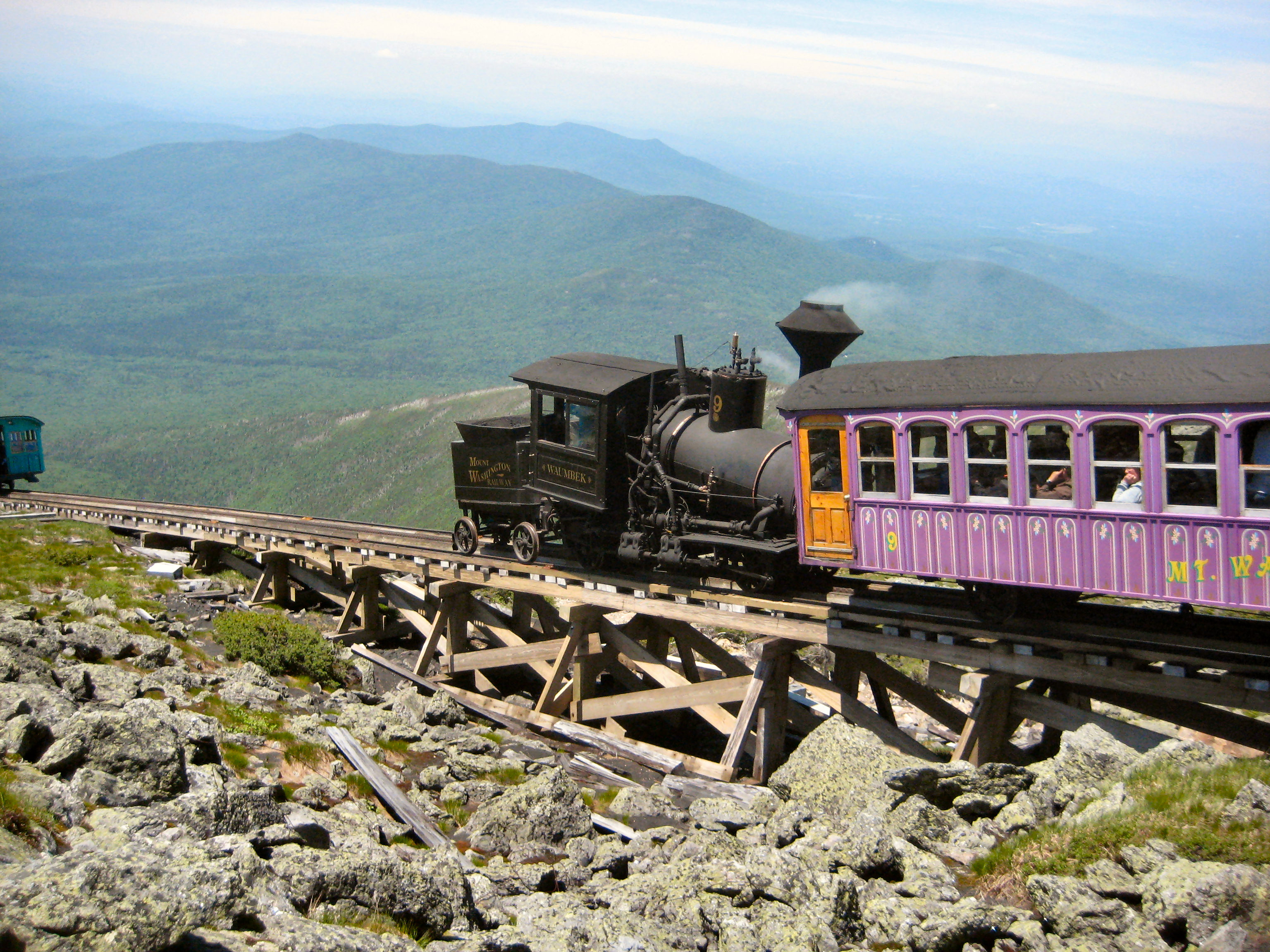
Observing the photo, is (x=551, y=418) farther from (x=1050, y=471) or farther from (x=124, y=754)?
(x=124, y=754)

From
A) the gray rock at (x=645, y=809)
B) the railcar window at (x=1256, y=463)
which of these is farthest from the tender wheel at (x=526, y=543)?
the railcar window at (x=1256, y=463)

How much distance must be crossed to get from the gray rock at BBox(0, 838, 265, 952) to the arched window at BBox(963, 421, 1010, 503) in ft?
30.3

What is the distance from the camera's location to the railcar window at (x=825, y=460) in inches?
556

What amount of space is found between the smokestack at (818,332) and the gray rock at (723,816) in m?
6.56

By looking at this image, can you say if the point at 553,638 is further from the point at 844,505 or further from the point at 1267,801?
the point at 1267,801

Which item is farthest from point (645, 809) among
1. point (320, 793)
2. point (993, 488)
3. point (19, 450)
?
point (19, 450)

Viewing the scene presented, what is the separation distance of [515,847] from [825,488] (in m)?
6.01

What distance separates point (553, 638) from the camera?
21359 millimetres

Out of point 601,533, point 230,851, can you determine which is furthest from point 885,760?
point 230,851

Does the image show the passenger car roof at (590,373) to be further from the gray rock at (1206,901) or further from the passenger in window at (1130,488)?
the gray rock at (1206,901)

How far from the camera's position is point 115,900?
637 cm

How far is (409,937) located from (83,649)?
32.6ft

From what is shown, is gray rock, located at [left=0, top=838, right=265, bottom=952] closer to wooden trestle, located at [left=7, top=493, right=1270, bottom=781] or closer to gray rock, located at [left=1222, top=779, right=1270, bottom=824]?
gray rock, located at [left=1222, top=779, right=1270, bottom=824]

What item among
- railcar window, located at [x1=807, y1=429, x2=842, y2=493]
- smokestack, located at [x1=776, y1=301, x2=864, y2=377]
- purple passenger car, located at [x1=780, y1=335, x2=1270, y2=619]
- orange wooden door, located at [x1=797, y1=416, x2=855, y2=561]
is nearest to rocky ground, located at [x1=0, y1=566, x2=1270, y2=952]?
purple passenger car, located at [x1=780, y1=335, x2=1270, y2=619]
